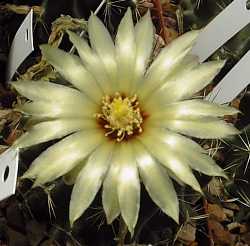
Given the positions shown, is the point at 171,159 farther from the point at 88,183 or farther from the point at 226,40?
the point at 226,40

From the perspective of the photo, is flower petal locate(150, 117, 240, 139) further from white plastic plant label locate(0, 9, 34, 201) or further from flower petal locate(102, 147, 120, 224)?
white plastic plant label locate(0, 9, 34, 201)

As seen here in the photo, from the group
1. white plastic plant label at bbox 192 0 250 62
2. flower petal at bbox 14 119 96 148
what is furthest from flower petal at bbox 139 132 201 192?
white plastic plant label at bbox 192 0 250 62

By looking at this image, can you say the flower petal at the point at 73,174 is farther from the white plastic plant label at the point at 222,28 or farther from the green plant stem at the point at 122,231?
the white plastic plant label at the point at 222,28

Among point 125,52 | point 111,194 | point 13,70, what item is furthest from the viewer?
point 13,70

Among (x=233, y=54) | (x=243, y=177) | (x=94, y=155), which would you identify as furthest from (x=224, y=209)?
(x=94, y=155)

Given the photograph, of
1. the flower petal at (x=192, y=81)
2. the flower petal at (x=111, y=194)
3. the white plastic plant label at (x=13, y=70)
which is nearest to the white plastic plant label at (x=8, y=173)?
the white plastic plant label at (x=13, y=70)

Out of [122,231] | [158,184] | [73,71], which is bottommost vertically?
[122,231]

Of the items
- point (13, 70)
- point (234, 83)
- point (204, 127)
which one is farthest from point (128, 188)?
point (13, 70)

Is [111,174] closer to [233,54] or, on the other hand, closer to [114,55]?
[114,55]
